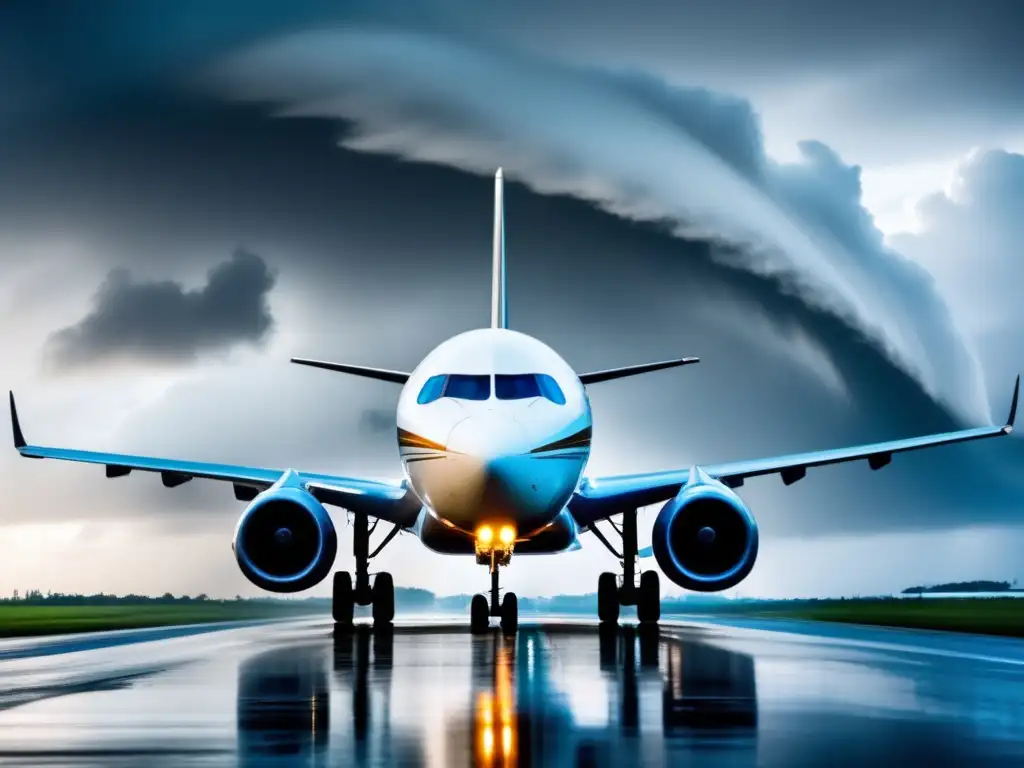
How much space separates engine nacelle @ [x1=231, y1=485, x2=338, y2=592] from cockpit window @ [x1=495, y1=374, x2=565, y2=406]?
4.77 meters

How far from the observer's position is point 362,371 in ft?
83.9

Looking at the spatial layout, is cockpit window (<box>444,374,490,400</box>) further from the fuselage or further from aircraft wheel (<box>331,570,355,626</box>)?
aircraft wheel (<box>331,570,355,626</box>)

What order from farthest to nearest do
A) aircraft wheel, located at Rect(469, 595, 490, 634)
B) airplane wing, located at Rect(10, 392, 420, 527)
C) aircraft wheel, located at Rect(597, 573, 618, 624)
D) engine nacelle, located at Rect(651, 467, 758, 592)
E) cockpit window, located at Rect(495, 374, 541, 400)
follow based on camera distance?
aircraft wheel, located at Rect(597, 573, 618, 624), airplane wing, located at Rect(10, 392, 420, 527), aircraft wheel, located at Rect(469, 595, 490, 634), engine nacelle, located at Rect(651, 467, 758, 592), cockpit window, located at Rect(495, 374, 541, 400)

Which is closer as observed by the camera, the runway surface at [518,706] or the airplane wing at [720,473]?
the runway surface at [518,706]

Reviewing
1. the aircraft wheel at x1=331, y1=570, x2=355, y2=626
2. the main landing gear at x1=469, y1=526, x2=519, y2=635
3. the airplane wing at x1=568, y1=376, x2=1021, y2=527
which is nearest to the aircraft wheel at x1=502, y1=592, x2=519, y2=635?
the main landing gear at x1=469, y1=526, x2=519, y2=635

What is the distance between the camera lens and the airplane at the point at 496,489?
65.7 ft

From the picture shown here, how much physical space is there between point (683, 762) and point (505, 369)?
43.7 feet

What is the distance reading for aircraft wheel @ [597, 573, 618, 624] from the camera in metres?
29.3

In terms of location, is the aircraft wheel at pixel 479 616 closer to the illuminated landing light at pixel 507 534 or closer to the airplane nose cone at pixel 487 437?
the illuminated landing light at pixel 507 534

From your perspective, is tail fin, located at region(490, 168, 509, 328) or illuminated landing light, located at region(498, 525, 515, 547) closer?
illuminated landing light, located at region(498, 525, 515, 547)

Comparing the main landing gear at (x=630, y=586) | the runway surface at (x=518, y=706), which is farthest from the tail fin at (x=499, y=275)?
the runway surface at (x=518, y=706)

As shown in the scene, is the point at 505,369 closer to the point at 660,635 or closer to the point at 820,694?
the point at 660,635

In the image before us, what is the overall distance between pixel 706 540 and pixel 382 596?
817 cm

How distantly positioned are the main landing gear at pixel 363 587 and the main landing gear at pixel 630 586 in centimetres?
459
